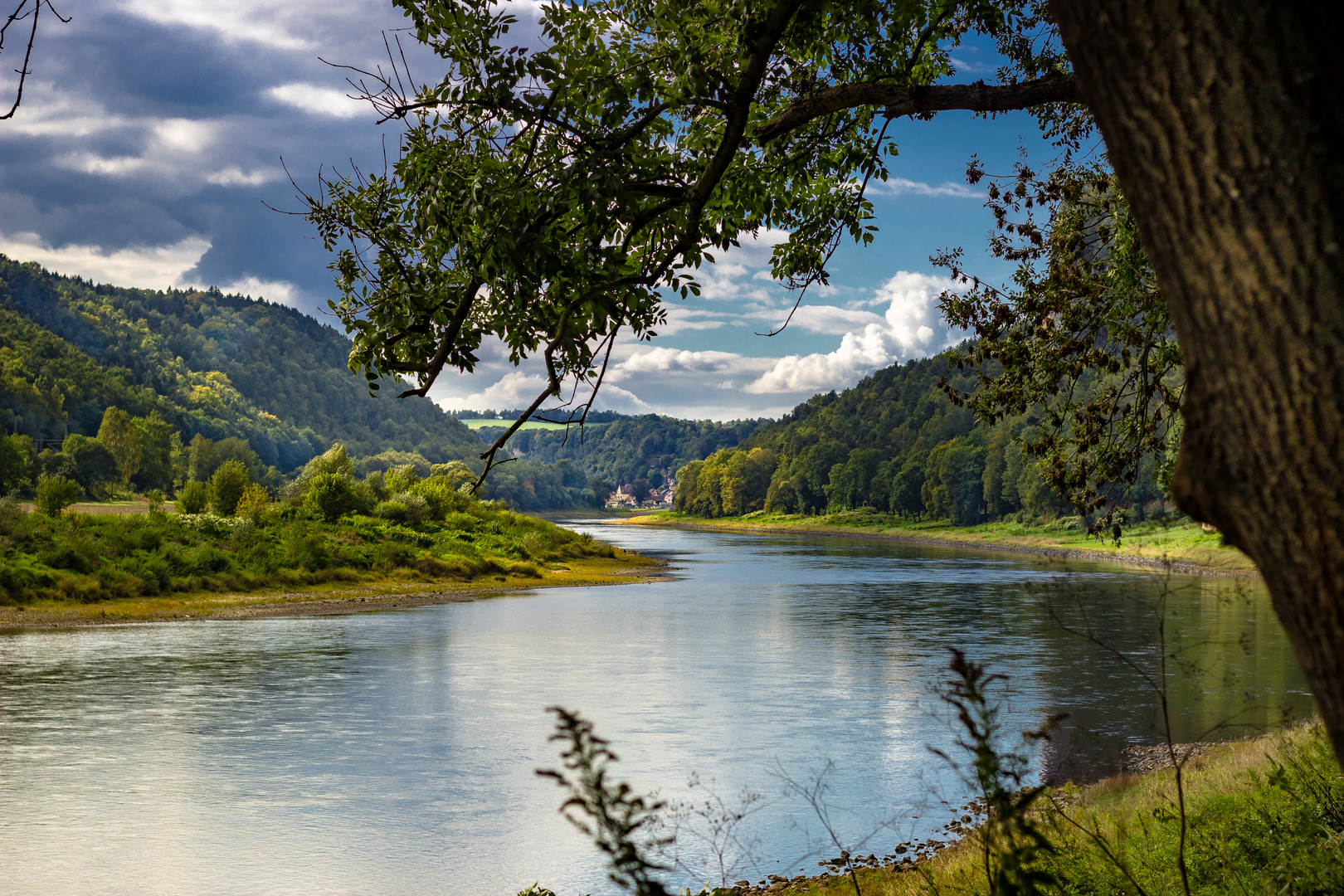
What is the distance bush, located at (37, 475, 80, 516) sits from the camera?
1501 inches

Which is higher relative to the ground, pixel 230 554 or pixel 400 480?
pixel 400 480

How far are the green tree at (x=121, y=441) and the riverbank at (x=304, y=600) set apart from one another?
189 feet

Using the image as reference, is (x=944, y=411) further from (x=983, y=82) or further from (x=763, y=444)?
(x=983, y=82)

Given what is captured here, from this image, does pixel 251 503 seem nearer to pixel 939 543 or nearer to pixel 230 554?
pixel 230 554

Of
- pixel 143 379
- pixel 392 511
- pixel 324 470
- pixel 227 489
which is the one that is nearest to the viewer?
pixel 227 489

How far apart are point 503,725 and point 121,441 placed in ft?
280

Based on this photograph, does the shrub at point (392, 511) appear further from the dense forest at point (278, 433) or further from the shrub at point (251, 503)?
the dense forest at point (278, 433)

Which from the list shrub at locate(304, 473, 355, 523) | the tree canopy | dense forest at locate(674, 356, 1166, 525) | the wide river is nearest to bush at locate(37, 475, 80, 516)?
shrub at locate(304, 473, 355, 523)

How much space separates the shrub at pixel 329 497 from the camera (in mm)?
46281

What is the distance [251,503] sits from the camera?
4366cm

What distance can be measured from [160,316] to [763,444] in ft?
422

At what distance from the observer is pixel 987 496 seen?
90.8 metres

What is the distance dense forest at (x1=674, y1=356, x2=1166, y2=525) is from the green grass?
43156 mm

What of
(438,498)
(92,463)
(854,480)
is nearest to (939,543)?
(854,480)
